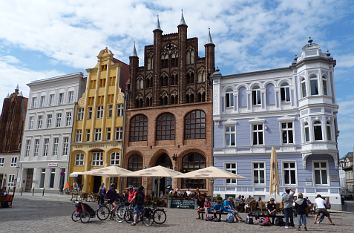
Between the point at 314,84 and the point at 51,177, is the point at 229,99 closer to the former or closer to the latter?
the point at 314,84

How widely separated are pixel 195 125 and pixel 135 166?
358 inches

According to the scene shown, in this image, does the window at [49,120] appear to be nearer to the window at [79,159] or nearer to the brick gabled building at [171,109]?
the window at [79,159]

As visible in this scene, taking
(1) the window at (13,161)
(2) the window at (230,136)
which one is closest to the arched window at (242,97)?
(2) the window at (230,136)

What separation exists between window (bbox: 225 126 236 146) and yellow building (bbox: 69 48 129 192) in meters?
13.4

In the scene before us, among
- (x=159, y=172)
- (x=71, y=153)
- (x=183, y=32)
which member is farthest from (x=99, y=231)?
(x=71, y=153)

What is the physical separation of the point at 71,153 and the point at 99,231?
3259 cm

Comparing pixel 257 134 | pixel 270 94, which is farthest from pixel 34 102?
Result: pixel 270 94

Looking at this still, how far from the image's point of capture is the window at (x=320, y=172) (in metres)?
29.6

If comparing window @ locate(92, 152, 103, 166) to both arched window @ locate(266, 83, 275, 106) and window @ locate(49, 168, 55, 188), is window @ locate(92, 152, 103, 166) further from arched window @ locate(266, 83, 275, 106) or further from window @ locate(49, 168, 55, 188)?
arched window @ locate(266, 83, 275, 106)

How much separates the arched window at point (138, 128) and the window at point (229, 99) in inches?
399

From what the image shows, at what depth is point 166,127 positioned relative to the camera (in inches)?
1518

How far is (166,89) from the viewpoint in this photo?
39094 millimetres

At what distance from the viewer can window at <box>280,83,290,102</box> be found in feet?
108

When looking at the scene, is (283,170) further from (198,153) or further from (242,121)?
(198,153)
